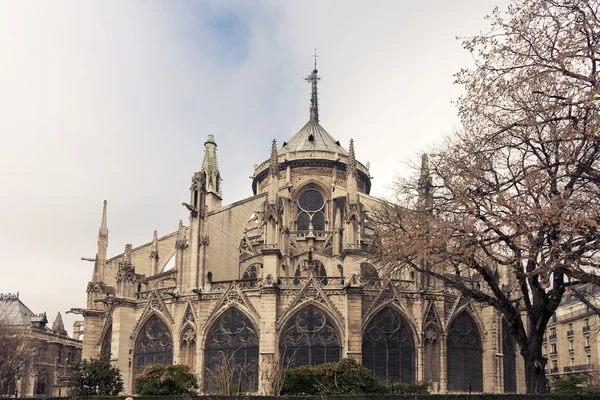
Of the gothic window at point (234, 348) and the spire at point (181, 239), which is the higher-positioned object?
the spire at point (181, 239)

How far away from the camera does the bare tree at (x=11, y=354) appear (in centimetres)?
4491

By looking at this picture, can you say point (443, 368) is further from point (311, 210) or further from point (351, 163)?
point (311, 210)

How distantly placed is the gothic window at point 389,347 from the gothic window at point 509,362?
248 inches

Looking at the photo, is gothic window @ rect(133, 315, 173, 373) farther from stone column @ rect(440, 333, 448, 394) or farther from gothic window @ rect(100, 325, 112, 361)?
stone column @ rect(440, 333, 448, 394)

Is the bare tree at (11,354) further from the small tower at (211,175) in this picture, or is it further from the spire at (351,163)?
the spire at (351,163)

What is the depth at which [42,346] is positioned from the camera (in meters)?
63.0

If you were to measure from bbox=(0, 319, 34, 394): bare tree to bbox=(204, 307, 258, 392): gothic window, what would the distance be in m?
18.0

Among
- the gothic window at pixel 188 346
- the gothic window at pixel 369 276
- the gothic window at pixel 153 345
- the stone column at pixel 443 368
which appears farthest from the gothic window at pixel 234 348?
the stone column at pixel 443 368

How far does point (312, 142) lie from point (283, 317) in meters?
21.7

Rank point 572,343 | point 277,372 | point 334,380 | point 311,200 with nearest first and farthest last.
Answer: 1. point 334,380
2. point 277,372
3. point 311,200
4. point 572,343

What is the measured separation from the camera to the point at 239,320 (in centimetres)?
3406

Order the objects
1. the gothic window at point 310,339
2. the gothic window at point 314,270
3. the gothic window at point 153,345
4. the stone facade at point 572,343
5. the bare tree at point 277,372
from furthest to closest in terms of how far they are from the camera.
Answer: the stone facade at point 572,343
the gothic window at point 153,345
the gothic window at point 314,270
the gothic window at point 310,339
the bare tree at point 277,372

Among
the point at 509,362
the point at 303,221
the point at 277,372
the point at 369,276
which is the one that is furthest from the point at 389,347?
the point at 303,221

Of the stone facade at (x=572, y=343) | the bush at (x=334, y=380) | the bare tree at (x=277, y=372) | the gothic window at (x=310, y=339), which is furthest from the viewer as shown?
the stone facade at (x=572, y=343)
